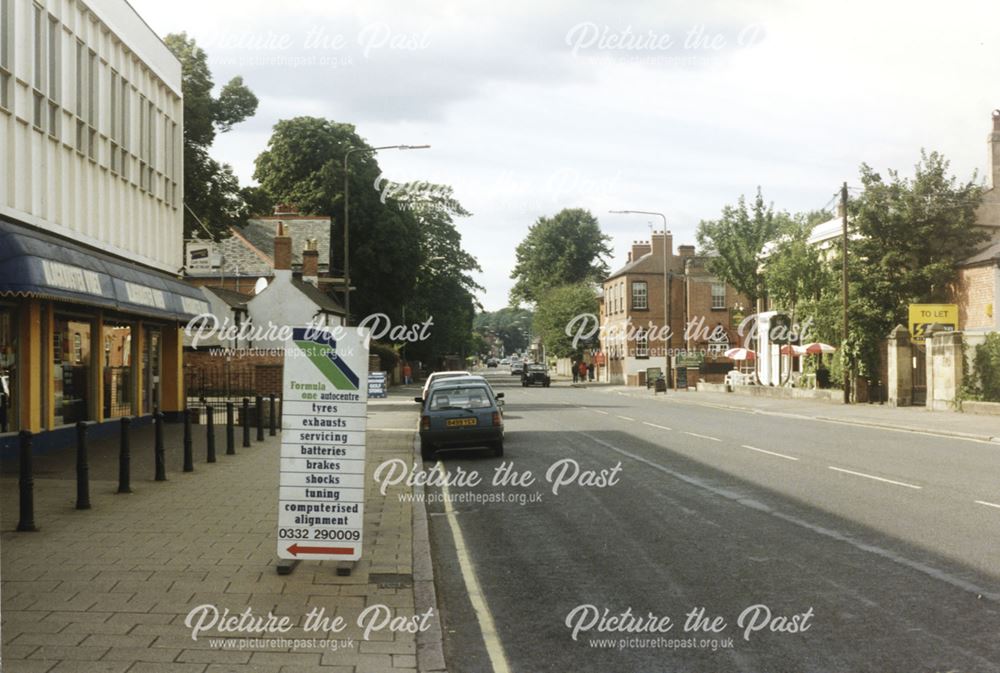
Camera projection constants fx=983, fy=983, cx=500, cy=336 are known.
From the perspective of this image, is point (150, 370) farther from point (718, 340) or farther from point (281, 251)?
point (718, 340)

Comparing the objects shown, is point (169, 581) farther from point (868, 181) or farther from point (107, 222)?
point (868, 181)

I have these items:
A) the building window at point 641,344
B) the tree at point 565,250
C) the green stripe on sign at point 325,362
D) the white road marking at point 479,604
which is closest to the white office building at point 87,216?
the green stripe on sign at point 325,362

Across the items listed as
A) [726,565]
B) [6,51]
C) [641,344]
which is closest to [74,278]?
[6,51]

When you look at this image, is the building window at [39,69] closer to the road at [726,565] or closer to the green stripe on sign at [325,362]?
the road at [726,565]

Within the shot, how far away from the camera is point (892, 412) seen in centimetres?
3053

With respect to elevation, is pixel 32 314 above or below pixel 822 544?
above

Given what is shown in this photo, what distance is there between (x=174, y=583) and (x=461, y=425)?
35.4 ft

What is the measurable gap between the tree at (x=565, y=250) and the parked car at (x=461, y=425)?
80954mm

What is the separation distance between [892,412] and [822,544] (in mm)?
23295

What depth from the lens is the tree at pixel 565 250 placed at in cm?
10019

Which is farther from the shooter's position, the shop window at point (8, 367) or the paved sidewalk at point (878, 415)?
the paved sidewalk at point (878, 415)

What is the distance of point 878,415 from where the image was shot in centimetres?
2927

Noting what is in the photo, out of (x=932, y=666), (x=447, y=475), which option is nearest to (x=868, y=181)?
(x=447, y=475)

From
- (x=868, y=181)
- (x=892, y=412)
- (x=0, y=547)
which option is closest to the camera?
(x=0, y=547)
